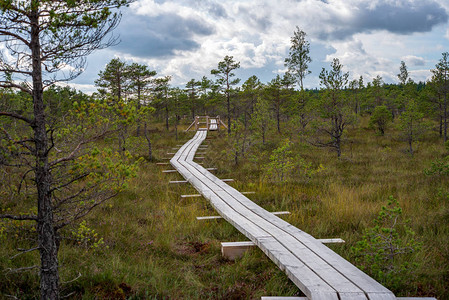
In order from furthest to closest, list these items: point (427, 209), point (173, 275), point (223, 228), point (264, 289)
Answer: point (427, 209)
point (223, 228)
point (173, 275)
point (264, 289)

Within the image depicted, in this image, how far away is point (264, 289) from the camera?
395cm

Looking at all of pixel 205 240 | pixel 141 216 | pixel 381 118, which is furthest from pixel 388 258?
pixel 381 118

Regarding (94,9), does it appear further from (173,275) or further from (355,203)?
(355,203)

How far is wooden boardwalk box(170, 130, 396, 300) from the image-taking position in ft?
10.9

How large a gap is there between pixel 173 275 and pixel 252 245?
138cm

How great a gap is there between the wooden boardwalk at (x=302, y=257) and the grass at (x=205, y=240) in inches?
11.4

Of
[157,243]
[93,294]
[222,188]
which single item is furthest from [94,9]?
[222,188]

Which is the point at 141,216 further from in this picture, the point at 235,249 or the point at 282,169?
the point at 282,169

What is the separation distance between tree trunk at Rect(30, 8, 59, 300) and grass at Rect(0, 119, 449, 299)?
0.64 meters

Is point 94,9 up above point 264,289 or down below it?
above

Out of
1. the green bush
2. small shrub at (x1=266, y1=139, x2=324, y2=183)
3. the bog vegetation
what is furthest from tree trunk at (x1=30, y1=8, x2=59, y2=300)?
small shrub at (x1=266, y1=139, x2=324, y2=183)

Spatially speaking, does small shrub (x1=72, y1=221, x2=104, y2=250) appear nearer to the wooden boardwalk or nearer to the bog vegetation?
the bog vegetation

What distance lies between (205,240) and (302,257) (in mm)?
2015

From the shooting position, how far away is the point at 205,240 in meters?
5.59
